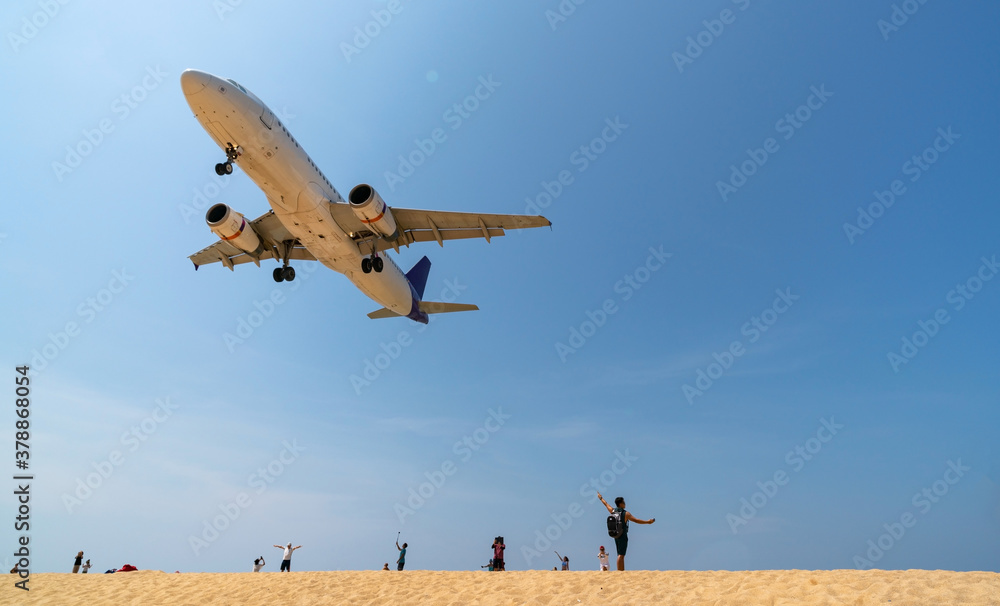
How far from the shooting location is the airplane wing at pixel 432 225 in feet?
83.1

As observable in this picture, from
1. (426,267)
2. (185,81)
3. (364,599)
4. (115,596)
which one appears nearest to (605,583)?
(364,599)

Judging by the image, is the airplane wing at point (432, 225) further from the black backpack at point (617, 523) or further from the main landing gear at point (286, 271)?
the black backpack at point (617, 523)

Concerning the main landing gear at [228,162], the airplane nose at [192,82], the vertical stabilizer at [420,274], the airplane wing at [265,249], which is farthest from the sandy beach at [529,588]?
the vertical stabilizer at [420,274]

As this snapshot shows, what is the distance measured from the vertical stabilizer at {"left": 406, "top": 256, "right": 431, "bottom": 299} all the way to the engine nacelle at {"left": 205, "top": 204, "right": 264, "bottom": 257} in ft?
44.3

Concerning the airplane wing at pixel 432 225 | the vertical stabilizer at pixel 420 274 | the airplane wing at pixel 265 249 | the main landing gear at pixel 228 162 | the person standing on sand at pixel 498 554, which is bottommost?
the person standing on sand at pixel 498 554

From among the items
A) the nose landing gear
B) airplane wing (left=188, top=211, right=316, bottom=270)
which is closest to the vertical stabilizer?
airplane wing (left=188, top=211, right=316, bottom=270)

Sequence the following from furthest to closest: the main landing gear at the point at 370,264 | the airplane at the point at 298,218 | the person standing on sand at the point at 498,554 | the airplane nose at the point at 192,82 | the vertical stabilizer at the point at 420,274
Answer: the vertical stabilizer at the point at 420,274 < the main landing gear at the point at 370,264 < the airplane at the point at 298,218 < the airplane nose at the point at 192,82 < the person standing on sand at the point at 498,554

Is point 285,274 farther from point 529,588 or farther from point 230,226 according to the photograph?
point 529,588

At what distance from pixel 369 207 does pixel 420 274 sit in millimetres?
16196

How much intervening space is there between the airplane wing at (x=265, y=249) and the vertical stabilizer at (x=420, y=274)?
9.43 meters

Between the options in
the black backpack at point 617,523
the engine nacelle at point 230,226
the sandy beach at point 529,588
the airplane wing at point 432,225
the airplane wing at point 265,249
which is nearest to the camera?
the sandy beach at point 529,588

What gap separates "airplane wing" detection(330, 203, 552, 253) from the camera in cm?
2534

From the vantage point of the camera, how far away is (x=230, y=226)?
25281mm

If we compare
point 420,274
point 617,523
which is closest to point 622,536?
point 617,523
